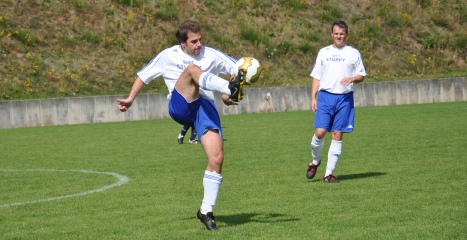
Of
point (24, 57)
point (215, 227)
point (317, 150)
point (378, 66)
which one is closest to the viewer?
point (215, 227)

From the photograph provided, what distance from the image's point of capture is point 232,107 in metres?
28.6

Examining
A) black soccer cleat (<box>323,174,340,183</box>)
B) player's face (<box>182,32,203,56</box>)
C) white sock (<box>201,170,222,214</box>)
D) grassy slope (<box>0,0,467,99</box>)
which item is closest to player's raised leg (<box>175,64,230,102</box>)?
player's face (<box>182,32,203,56</box>)

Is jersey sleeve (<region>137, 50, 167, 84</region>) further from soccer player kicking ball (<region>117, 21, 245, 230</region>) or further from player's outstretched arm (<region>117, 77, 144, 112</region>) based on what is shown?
soccer player kicking ball (<region>117, 21, 245, 230</region>)

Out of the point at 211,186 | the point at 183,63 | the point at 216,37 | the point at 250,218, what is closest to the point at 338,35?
the point at 183,63

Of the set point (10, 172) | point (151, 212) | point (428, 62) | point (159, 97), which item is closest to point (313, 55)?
point (428, 62)

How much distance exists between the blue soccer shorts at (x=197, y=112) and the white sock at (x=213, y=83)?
0.42 m

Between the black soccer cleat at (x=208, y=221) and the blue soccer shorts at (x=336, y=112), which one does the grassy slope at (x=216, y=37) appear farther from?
the black soccer cleat at (x=208, y=221)

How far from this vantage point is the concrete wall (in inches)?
1035

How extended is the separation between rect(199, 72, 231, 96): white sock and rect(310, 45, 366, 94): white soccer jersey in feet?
12.9

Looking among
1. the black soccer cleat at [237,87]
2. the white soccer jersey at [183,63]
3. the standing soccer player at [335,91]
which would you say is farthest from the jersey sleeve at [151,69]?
the standing soccer player at [335,91]

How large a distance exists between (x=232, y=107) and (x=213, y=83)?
2132 cm

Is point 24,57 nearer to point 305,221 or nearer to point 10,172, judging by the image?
point 10,172

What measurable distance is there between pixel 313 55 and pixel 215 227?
29.4 meters

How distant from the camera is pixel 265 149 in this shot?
52.3 ft
